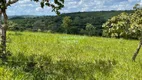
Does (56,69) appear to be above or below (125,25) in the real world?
below

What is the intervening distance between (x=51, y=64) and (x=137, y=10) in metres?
6.56

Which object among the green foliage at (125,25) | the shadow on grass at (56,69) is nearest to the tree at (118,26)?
the green foliage at (125,25)

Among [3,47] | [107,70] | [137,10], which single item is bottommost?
[107,70]

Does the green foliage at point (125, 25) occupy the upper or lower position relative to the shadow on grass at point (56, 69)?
upper

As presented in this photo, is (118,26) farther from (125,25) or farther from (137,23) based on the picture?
(137,23)

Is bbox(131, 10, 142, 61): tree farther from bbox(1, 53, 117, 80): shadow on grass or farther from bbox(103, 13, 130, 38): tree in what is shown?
bbox(1, 53, 117, 80): shadow on grass

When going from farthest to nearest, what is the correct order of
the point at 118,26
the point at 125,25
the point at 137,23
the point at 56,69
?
1. the point at 137,23
2. the point at 125,25
3. the point at 118,26
4. the point at 56,69

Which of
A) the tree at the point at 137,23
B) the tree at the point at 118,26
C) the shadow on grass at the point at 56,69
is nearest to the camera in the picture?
the shadow on grass at the point at 56,69

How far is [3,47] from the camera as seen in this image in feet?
47.9

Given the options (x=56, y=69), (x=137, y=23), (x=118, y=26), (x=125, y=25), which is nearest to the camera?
(x=56, y=69)

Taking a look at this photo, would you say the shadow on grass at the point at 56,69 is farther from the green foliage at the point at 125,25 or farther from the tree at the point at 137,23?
the tree at the point at 137,23

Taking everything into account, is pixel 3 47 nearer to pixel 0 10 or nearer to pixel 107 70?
pixel 0 10

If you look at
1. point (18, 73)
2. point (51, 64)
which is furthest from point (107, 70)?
point (18, 73)

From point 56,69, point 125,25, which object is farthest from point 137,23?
point 56,69
